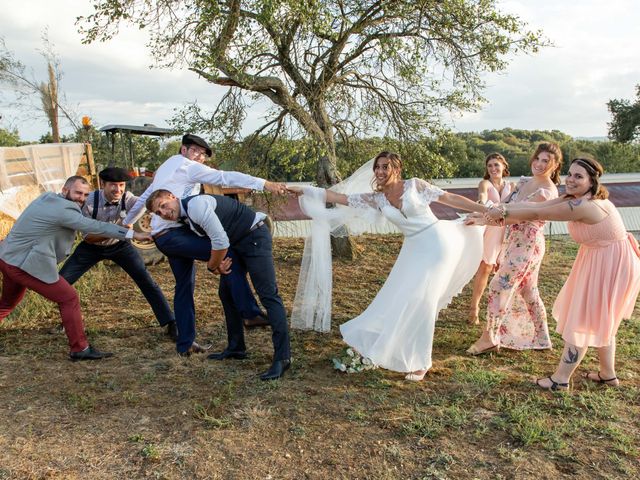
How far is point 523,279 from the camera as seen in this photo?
14.3 feet

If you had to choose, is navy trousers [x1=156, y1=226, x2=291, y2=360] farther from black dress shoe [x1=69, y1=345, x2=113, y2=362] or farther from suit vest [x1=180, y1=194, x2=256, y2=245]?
black dress shoe [x1=69, y1=345, x2=113, y2=362]

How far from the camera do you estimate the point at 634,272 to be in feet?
11.6

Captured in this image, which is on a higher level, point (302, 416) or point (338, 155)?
point (338, 155)

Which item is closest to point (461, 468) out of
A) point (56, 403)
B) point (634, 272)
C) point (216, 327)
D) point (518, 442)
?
point (518, 442)

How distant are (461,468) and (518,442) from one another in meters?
0.47

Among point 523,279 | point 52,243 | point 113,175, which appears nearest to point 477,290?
point 523,279

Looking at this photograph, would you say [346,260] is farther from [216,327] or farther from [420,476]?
[420,476]

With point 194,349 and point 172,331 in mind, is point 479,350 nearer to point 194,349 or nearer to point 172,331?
point 194,349

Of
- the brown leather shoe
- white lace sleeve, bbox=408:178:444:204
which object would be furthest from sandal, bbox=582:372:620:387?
the brown leather shoe

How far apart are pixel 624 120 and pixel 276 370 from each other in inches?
1029

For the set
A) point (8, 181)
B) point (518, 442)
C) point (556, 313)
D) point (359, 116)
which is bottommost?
point (518, 442)

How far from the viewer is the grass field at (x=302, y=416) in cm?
287

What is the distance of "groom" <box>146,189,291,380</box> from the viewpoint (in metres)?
3.71

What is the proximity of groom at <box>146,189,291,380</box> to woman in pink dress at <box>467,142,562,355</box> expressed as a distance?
1.68m
